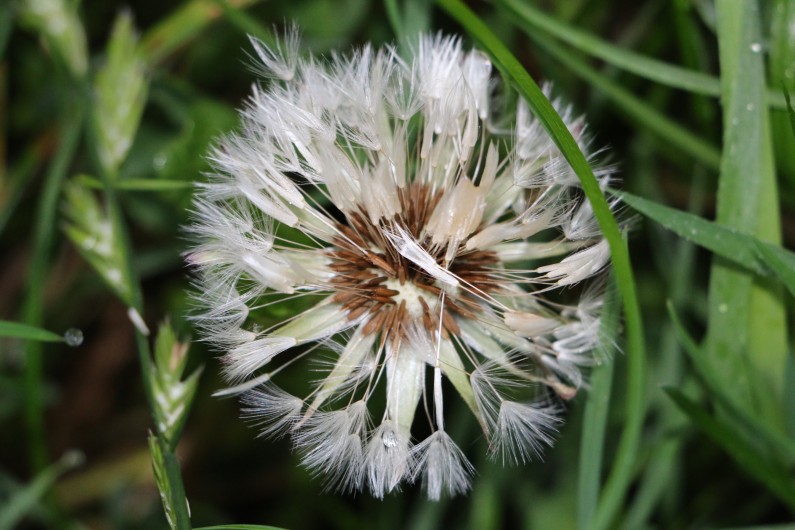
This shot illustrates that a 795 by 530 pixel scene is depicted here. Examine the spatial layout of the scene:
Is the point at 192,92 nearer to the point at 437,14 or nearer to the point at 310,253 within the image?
the point at 437,14

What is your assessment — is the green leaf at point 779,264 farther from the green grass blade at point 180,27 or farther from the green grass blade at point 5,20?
the green grass blade at point 5,20

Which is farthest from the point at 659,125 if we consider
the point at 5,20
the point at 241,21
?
the point at 5,20

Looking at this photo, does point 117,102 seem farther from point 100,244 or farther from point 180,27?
point 180,27

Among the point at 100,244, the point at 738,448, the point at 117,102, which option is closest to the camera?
the point at 738,448

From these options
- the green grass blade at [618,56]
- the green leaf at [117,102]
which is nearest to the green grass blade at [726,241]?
the green grass blade at [618,56]

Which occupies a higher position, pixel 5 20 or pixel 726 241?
pixel 5 20

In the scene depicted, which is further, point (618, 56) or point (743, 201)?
point (618, 56)

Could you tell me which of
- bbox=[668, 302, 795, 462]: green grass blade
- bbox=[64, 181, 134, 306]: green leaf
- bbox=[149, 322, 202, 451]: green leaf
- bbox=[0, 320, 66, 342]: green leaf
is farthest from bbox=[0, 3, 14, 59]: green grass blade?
bbox=[668, 302, 795, 462]: green grass blade

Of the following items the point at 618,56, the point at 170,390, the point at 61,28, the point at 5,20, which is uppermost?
the point at 5,20
